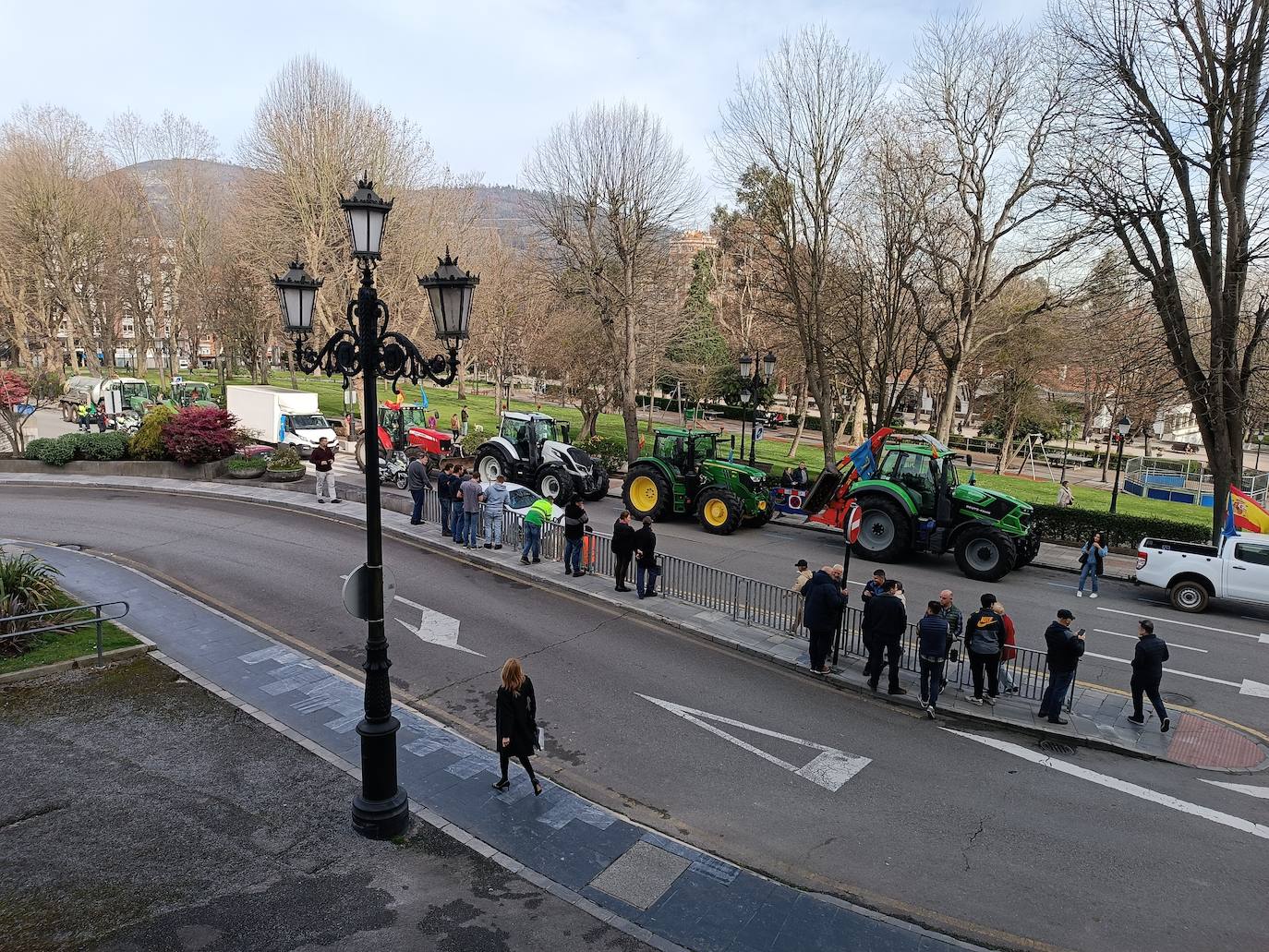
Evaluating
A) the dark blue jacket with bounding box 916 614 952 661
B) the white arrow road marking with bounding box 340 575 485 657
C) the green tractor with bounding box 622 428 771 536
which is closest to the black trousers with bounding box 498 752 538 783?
the white arrow road marking with bounding box 340 575 485 657

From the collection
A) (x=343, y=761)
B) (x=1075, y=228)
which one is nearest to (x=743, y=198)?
(x=1075, y=228)

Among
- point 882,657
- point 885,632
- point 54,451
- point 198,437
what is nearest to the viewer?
point 885,632

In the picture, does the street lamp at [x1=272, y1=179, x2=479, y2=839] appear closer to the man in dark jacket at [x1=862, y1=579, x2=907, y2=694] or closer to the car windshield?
the man in dark jacket at [x1=862, y1=579, x2=907, y2=694]

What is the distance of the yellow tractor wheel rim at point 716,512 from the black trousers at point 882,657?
977 centimetres

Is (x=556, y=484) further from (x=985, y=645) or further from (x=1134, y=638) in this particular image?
(x=1134, y=638)

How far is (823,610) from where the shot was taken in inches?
443

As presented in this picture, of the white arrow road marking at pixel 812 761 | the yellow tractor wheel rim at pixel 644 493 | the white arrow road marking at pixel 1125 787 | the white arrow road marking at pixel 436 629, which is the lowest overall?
the white arrow road marking at pixel 1125 787

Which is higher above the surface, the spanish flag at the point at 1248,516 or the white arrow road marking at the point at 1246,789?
the spanish flag at the point at 1248,516

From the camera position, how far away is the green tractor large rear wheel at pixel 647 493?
21672 millimetres

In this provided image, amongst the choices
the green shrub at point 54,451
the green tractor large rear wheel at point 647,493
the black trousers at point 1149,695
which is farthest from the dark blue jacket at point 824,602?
the green shrub at point 54,451

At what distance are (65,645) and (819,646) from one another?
1101 cm

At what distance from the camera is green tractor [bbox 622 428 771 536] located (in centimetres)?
2112

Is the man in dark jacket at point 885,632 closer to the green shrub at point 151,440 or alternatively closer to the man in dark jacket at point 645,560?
the man in dark jacket at point 645,560

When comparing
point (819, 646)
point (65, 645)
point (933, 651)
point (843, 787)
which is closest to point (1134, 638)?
point (933, 651)
